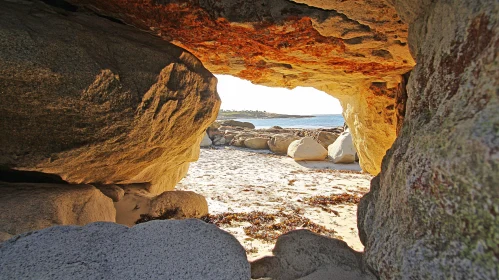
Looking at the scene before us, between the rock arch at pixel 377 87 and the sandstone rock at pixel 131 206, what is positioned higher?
the rock arch at pixel 377 87

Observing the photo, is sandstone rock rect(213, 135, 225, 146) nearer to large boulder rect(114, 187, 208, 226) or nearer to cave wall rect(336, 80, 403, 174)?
cave wall rect(336, 80, 403, 174)

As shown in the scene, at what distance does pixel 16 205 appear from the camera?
2.45 m

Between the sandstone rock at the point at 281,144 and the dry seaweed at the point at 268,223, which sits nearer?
the dry seaweed at the point at 268,223

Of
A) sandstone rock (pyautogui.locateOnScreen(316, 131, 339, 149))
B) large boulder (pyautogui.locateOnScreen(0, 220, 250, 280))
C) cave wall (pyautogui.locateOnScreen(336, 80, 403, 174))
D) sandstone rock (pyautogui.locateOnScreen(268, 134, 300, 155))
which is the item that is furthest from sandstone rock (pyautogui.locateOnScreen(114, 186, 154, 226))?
sandstone rock (pyautogui.locateOnScreen(316, 131, 339, 149))

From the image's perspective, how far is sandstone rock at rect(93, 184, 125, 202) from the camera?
12.0ft

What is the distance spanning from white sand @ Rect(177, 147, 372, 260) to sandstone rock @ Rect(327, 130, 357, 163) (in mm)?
380

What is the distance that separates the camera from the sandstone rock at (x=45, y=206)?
235 cm

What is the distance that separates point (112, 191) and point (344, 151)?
35.4 ft

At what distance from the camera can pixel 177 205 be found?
4.36 metres

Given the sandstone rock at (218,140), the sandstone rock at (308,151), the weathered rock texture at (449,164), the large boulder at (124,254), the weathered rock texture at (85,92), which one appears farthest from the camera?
the sandstone rock at (218,140)

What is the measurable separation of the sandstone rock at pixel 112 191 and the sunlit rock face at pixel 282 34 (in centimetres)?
211

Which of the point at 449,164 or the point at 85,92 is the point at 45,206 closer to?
the point at 85,92

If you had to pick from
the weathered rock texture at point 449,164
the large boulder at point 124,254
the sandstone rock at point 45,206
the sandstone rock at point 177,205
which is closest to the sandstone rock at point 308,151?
the sandstone rock at point 177,205

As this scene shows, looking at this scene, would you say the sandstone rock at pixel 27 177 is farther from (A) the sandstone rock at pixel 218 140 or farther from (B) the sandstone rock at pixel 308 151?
(A) the sandstone rock at pixel 218 140
